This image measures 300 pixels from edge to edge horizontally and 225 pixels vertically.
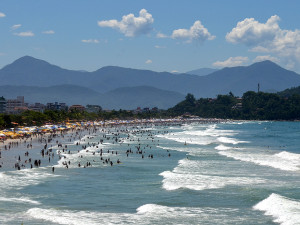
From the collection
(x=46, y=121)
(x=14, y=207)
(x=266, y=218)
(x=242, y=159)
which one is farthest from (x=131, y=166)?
(x=46, y=121)

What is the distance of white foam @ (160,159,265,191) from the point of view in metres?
45.0

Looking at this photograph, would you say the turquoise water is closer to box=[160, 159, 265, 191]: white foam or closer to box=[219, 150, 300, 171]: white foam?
box=[160, 159, 265, 191]: white foam

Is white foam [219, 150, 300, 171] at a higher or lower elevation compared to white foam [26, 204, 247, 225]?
higher

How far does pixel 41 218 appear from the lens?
33.0 metres

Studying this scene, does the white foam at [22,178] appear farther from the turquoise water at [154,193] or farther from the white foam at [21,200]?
the white foam at [21,200]

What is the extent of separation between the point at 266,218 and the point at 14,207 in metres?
19.7

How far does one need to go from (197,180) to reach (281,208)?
1375 centimetres

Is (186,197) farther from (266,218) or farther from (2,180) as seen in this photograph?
(2,180)

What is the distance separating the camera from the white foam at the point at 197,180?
45.0m

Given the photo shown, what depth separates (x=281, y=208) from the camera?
35750 mm

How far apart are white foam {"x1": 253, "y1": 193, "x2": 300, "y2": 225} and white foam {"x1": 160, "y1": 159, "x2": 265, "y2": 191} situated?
729 cm

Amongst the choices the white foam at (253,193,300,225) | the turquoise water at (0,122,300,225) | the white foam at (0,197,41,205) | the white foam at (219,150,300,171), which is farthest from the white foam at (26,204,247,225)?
the white foam at (219,150,300,171)

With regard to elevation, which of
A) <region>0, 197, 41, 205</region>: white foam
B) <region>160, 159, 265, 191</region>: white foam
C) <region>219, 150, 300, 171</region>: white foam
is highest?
<region>219, 150, 300, 171</region>: white foam

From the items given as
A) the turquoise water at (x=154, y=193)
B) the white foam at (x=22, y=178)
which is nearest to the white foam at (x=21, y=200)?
the turquoise water at (x=154, y=193)
